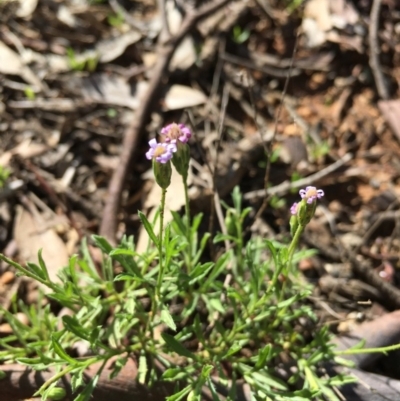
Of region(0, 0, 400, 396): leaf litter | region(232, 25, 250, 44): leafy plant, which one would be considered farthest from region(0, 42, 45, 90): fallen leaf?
region(232, 25, 250, 44): leafy plant

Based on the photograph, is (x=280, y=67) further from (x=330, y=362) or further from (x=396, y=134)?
(x=330, y=362)

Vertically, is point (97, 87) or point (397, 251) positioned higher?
point (97, 87)

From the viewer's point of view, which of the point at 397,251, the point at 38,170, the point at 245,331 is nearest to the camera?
the point at 245,331

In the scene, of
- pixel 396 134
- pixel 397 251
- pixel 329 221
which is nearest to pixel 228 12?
pixel 396 134

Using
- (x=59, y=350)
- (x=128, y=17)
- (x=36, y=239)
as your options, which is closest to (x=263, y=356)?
(x=59, y=350)

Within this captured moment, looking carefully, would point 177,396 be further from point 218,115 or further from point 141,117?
point 218,115

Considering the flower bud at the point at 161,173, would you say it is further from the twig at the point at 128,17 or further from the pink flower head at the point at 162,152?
the twig at the point at 128,17

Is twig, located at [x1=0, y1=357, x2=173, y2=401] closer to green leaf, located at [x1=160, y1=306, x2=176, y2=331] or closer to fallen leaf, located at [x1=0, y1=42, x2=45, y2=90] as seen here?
green leaf, located at [x1=160, y1=306, x2=176, y2=331]
